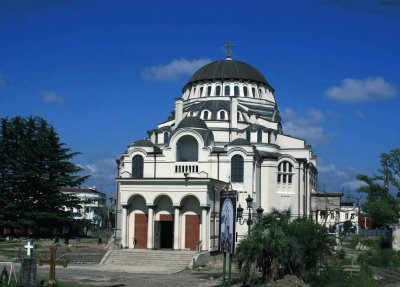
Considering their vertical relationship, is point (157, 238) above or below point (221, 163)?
below

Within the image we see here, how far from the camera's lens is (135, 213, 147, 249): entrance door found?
47.7 meters

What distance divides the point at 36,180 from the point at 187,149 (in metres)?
15.6

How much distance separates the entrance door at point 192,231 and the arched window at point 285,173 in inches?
417

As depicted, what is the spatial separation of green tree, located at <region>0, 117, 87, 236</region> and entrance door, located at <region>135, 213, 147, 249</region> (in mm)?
10620

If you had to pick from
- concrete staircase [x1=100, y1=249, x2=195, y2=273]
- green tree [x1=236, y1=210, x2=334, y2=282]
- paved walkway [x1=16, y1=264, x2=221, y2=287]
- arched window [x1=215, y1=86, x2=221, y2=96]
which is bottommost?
paved walkway [x1=16, y1=264, x2=221, y2=287]

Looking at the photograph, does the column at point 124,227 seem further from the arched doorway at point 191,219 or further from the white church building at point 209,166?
the arched doorway at point 191,219

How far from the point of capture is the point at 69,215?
57.0m

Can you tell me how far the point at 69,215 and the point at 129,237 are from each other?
11.4 meters

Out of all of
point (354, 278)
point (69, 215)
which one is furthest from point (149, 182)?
point (354, 278)

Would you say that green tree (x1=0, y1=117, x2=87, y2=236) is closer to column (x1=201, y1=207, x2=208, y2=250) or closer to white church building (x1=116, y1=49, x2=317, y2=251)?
white church building (x1=116, y1=49, x2=317, y2=251)

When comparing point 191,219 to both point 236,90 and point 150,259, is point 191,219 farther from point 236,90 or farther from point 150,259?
point 236,90

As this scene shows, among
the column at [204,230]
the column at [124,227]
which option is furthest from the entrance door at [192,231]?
the column at [124,227]

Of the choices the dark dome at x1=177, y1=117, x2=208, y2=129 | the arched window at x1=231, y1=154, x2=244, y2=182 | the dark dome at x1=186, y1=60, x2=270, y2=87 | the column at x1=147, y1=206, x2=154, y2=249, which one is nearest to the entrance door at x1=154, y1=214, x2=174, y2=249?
the column at x1=147, y1=206, x2=154, y2=249

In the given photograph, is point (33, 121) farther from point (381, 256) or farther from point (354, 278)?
point (354, 278)
